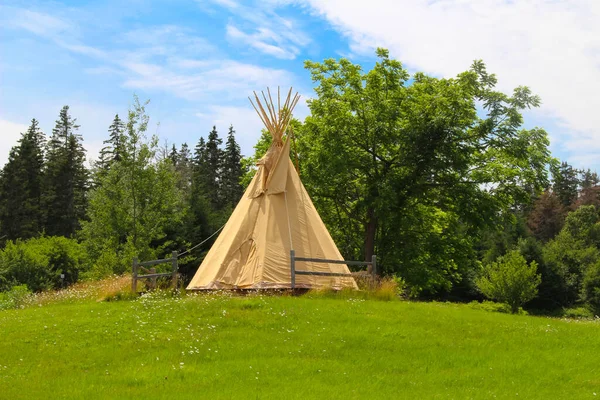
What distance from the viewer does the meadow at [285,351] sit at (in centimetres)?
901

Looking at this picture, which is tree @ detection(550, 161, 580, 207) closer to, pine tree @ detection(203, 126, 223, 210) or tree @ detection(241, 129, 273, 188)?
pine tree @ detection(203, 126, 223, 210)

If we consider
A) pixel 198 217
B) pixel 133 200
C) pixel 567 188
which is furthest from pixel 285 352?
pixel 567 188

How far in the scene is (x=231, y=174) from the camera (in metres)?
69.5

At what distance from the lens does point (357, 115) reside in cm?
2772

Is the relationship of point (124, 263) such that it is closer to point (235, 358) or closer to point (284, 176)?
point (284, 176)

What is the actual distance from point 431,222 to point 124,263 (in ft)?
48.8

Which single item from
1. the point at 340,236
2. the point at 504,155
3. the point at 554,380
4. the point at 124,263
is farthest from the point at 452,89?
the point at 554,380

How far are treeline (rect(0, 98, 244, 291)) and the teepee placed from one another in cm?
872

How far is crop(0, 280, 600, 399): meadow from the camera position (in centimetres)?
901

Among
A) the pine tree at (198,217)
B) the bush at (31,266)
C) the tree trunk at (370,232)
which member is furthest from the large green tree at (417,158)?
the pine tree at (198,217)

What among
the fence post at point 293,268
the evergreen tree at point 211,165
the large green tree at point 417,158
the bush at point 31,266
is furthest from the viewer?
the evergreen tree at point 211,165

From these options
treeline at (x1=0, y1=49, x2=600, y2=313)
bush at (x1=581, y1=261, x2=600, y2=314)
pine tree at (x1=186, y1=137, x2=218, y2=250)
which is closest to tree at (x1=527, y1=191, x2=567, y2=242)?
bush at (x1=581, y1=261, x2=600, y2=314)

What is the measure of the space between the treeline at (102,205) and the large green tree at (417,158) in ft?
24.2

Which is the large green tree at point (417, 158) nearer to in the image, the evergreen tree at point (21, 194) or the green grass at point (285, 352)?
the green grass at point (285, 352)
